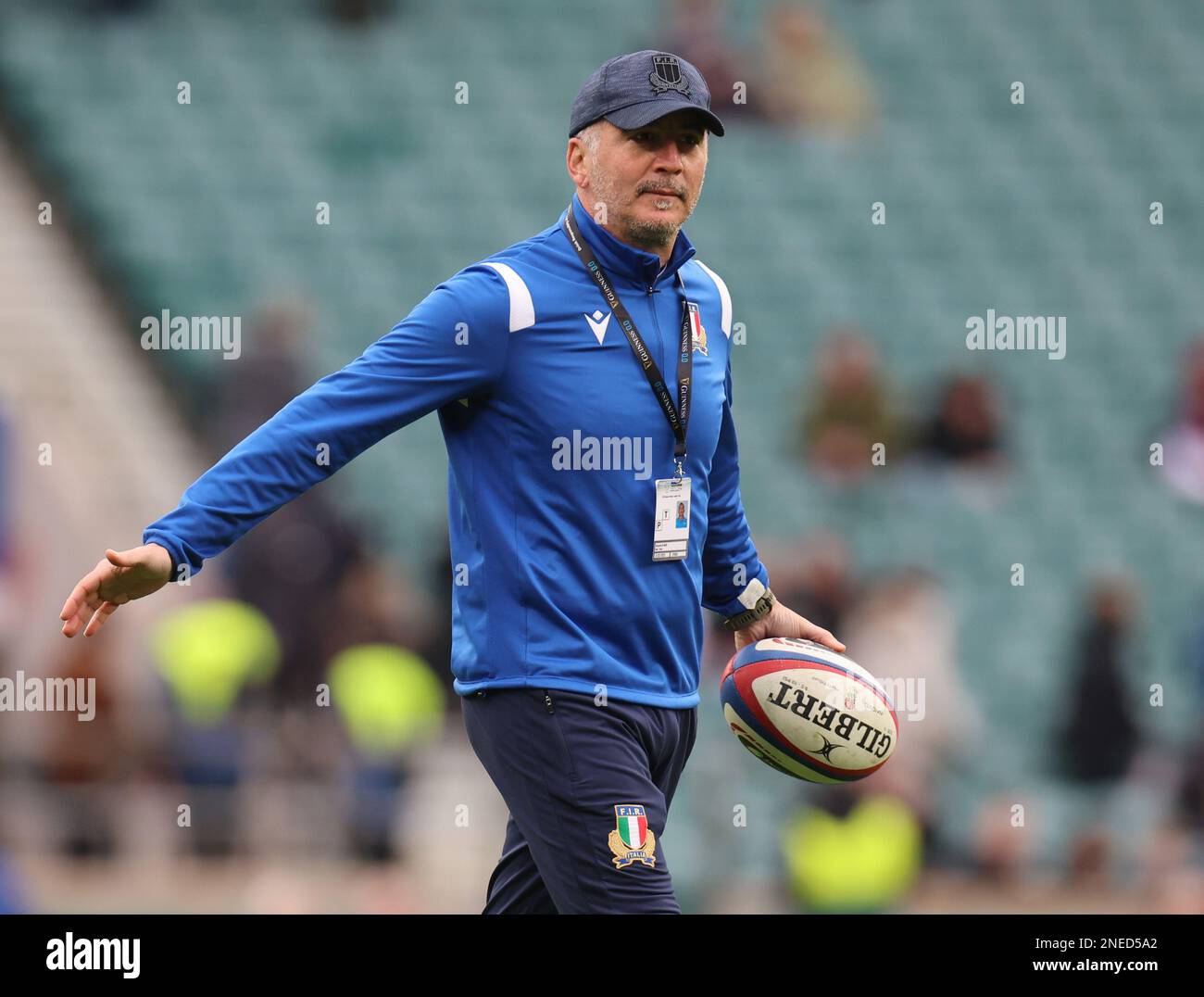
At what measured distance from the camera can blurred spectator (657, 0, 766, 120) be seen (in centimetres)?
1129

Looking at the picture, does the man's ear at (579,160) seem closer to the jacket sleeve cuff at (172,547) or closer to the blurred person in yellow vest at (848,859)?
the jacket sleeve cuff at (172,547)

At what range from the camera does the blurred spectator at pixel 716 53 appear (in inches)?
444

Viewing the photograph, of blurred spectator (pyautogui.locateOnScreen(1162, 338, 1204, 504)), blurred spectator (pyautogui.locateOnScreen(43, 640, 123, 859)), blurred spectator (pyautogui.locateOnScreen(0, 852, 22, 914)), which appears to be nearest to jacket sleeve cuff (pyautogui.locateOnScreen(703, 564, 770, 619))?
blurred spectator (pyautogui.locateOnScreen(0, 852, 22, 914))

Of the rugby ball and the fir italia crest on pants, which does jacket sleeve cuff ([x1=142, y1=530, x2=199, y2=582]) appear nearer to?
the fir italia crest on pants

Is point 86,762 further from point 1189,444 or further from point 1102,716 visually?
point 1189,444

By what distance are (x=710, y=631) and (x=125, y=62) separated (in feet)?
Result: 18.2

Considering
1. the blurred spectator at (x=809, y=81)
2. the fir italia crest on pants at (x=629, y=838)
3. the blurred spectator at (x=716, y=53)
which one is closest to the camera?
the fir italia crest on pants at (x=629, y=838)

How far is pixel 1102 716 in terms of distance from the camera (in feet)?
30.9

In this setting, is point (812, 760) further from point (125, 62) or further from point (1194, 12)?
point (1194, 12)

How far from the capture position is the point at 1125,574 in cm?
1036

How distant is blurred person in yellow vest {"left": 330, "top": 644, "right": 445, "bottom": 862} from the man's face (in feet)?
16.2

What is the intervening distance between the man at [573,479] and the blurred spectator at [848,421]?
6.12 meters

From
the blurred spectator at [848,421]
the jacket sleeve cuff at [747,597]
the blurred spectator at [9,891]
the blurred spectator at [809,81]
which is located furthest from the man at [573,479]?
the blurred spectator at [809,81]

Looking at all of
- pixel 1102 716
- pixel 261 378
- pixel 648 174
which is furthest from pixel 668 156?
pixel 1102 716
